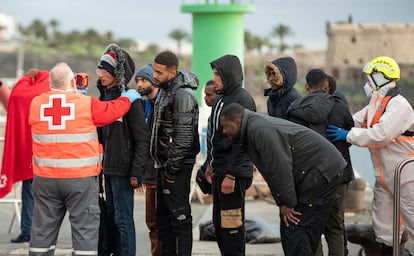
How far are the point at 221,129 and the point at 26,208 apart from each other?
2.92 metres

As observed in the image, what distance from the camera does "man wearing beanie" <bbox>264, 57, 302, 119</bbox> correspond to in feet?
29.6

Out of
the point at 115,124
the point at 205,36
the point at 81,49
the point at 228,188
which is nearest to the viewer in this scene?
the point at 228,188

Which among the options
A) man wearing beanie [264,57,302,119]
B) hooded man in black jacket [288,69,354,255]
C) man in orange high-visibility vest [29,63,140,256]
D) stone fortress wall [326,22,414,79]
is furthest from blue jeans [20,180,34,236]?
stone fortress wall [326,22,414,79]

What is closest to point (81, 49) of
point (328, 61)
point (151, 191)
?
point (328, 61)

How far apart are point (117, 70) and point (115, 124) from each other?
1.55 ft

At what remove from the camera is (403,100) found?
8.67m

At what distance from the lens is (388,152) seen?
878 centimetres

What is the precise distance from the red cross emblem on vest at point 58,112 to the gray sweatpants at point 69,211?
0.44 m

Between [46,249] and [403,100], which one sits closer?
[46,249]

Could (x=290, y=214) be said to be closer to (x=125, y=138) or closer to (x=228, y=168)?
(x=228, y=168)

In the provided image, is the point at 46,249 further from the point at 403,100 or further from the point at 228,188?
the point at 403,100

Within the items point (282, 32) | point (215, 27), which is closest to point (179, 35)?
point (282, 32)

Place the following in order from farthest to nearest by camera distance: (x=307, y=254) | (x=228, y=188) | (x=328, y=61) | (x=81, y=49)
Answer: (x=81, y=49) < (x=328, y=61) < (x=228, y=188) < (x=307, y=254)

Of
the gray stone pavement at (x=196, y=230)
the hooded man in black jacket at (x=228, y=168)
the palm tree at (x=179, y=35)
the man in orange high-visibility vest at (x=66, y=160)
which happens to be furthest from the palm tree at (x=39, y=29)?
the man in orange high-visibility vest at (x=66, y=160)
